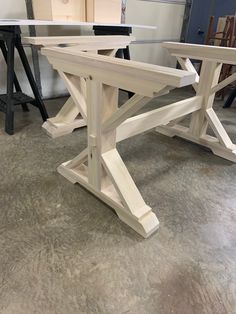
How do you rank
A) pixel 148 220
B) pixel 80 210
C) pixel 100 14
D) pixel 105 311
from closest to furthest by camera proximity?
pixel 105 311 → pixel 148 220 → pixel 80 210 → pixel 100 14

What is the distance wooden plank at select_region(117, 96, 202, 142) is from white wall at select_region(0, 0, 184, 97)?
2.03 m

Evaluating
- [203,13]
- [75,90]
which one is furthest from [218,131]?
[203,13]

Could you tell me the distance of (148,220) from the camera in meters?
1.31

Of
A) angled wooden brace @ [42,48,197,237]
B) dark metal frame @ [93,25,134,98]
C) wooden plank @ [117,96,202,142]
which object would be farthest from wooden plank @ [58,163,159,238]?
dark metal frame @ [93,25,134,98]

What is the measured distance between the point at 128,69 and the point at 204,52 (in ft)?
3.71

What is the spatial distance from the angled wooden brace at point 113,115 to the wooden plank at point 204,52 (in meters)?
0.57

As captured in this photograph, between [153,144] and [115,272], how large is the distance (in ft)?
4.45

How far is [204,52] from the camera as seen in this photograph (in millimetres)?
1874

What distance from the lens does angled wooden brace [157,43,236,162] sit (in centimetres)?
184

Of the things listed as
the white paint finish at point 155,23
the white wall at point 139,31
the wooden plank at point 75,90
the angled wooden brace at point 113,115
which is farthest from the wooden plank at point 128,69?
the white paint finish at point 155,23

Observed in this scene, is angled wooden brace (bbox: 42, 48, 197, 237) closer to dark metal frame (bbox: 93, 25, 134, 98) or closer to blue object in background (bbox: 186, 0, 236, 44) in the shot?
dark metal frame (bbox: 93, 25, 134, 98)

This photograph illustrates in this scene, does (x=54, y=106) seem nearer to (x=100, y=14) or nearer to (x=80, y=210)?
(x=100, y=14)

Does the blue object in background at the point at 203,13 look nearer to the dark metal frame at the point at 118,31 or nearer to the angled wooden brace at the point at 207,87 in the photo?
the dark metal frame at the point at 118,31

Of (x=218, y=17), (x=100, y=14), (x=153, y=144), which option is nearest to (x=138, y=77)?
(x=153, y=144)
